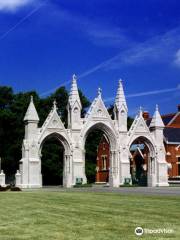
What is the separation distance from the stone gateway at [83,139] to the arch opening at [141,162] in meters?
0.12

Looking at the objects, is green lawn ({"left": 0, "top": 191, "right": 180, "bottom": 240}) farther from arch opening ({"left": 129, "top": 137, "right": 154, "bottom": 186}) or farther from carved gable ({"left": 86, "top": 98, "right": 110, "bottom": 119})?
arch opening ({"left": 129, "top": 137, "right": 154, "bottom": 186})

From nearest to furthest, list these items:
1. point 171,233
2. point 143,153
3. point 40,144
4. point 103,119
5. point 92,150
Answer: point 171,233, point 40,144, point 103,119, point 143,153, point 92,150

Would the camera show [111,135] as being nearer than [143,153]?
Yes

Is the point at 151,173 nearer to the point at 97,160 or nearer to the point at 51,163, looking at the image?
the point at 51,163

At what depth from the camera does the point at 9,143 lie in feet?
227

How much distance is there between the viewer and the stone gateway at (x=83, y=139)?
158 ft

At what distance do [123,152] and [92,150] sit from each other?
25.7 m

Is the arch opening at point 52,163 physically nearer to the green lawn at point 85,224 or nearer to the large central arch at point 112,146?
the large central arch at point 112,146

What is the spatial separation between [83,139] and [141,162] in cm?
2015

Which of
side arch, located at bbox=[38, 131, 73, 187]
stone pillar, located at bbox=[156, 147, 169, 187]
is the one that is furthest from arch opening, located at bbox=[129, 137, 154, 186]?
side arch, located at bbox=[38, 131, 73, 187]

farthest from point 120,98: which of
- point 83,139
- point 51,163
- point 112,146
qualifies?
point 51,163

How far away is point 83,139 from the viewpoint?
168 feet

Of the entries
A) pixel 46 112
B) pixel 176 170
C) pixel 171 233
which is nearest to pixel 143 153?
pixel 176 170

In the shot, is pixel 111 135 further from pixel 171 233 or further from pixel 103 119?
pixel 171 233
